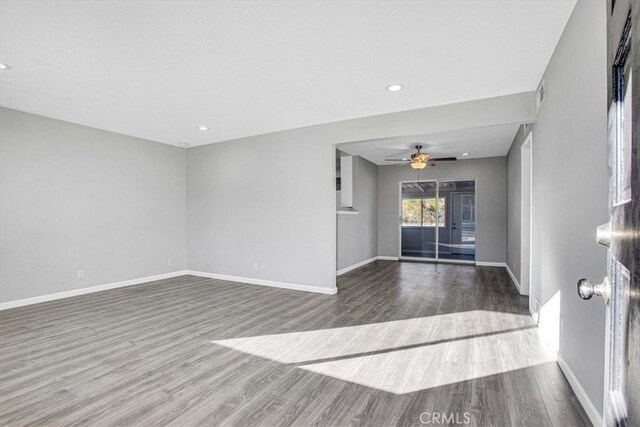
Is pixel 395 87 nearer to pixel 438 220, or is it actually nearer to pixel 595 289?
pixel 595 289

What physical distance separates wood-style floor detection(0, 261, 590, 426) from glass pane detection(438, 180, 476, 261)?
3738mm

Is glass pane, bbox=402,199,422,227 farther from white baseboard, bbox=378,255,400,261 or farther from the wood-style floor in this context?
the wood-style floor

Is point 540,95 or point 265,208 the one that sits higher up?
point 540,95

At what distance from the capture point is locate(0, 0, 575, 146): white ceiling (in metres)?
2.23

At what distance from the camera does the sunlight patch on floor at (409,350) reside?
7.89ft

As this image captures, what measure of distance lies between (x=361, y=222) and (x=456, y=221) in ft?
8.38

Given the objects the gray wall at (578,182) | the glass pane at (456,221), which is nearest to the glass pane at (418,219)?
the glass pane at (456,221)

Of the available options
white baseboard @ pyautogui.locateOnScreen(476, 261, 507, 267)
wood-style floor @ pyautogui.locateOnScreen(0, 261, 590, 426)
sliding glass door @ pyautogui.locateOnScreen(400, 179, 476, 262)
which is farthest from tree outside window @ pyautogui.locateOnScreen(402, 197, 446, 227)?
wood-style floor @ pyautogui.locateOnScreen(0, 261, 590, 426)

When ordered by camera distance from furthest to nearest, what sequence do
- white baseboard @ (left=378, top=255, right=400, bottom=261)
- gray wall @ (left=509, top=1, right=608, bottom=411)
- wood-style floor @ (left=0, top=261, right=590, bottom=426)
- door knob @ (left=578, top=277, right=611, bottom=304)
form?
white baseboard @ (left=378, top=255, right=400, bottom=261)
wood-style floor @ (left=0, top=261, right=590, bottom=426)
gray wall @ (left=509, top=1, right=608, bottom=411)
door knob @ (left=578, top=277, right=611, bottom=304)

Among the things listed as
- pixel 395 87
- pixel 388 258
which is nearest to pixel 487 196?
pixel 388 258

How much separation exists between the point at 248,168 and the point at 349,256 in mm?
2889

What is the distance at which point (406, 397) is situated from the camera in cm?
211

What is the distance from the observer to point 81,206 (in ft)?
16.1

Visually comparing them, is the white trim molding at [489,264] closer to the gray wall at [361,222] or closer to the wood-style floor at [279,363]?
the gray wall at [361,222]
